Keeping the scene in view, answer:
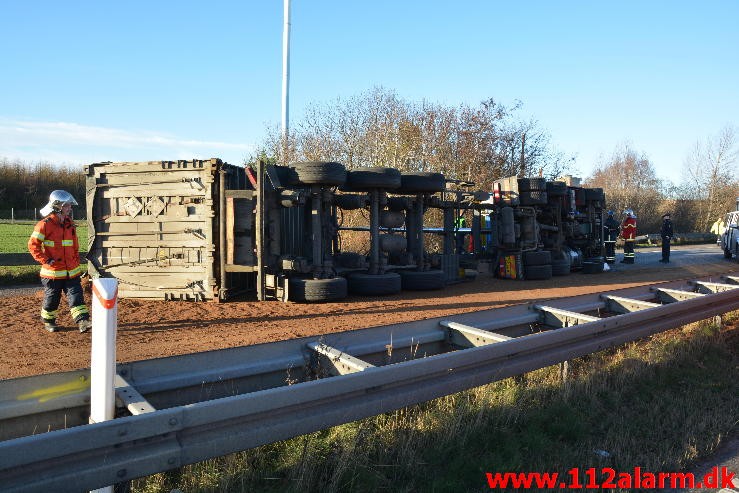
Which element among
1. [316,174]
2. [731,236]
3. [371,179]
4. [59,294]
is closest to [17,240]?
[59,294]

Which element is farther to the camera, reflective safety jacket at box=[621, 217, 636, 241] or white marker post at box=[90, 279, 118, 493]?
reflective safety jacket at box=[621, 217, 636, 241]

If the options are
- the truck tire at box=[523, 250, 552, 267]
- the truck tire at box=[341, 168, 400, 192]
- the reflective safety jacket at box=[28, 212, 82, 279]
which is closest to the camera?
the reflective safety jacket at box=[28, 212, 82, 279]

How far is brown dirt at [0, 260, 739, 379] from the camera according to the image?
5.65m

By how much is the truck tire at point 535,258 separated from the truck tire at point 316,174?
5478 mm

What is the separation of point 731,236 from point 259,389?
20597 mm

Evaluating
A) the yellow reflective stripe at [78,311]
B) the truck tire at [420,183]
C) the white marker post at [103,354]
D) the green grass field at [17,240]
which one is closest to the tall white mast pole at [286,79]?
the green grass field at [17,240]

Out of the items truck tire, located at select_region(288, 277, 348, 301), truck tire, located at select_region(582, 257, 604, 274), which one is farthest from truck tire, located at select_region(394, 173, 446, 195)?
truck tire, located at select_region(582, 257, 604, 274)

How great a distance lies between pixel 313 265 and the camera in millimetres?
9188

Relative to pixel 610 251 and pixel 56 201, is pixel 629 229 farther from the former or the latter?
pixel 56 201

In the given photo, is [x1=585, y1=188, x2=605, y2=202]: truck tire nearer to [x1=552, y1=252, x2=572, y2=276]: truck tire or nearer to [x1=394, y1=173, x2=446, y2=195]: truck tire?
[x1=552, y1=252, x2=572, y2=276]: truck tire

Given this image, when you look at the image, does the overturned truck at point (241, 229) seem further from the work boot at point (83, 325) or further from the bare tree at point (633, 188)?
the bare tree at point (633, 188)

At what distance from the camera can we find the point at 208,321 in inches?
294

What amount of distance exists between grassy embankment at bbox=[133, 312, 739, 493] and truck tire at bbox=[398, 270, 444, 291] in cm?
547

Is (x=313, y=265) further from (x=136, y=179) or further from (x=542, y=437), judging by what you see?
(x=542, y=437)
